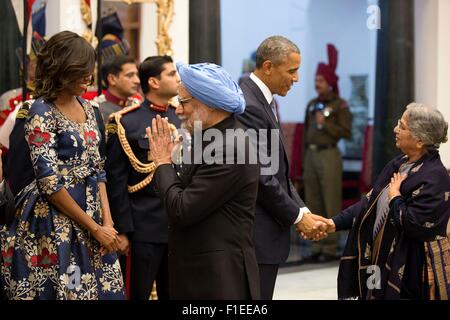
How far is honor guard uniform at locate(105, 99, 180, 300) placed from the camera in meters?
5.21

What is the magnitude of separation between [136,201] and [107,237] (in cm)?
92

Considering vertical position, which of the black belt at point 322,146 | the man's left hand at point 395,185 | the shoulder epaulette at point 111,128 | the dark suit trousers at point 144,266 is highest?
the shoulder epaulette at point 111,128

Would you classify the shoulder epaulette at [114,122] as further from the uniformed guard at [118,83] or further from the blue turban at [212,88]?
the blue turban at [212,88]

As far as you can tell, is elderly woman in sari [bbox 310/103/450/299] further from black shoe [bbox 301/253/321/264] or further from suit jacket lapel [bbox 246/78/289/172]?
black shoe [bbox 301/253/321/264]

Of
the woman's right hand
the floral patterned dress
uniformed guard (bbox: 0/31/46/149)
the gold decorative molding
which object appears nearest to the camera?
the floral patterned dress

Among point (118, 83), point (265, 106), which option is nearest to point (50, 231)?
point (265, 106)

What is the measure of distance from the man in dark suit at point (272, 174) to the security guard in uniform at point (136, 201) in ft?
2.65

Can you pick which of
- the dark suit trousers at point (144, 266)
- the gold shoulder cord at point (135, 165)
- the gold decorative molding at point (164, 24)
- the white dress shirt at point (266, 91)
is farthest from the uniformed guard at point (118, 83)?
the white dress shirt at point (266, 91)

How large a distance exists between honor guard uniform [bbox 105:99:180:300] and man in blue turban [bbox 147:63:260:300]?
4.54ft

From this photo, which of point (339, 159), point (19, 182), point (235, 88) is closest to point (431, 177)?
point (235, 88)

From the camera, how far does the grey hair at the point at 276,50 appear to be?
4.80 meters

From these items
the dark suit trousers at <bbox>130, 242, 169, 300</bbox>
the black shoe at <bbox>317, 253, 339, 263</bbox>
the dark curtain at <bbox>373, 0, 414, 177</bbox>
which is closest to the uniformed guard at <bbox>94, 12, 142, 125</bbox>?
the dark suit trousers at <bbox>130, 242, 169, 300</bbox>

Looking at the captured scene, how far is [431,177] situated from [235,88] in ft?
4.52
